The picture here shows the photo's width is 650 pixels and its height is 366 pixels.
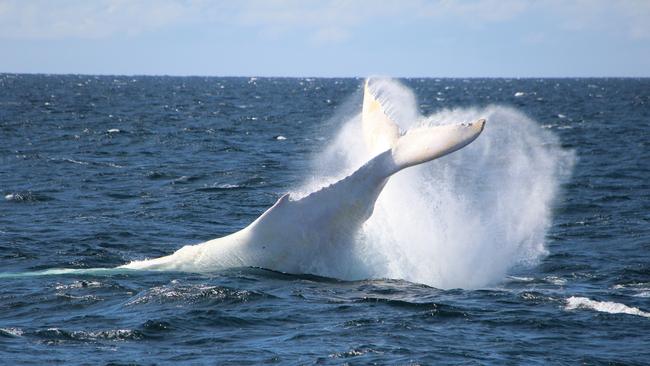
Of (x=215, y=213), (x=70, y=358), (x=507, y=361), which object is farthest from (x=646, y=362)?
(x=215, y=213)

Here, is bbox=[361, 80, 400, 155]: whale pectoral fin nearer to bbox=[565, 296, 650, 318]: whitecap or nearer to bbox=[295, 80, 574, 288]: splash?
bbox=[295, 80, 574, 288]: splash

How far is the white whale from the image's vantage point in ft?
51.3

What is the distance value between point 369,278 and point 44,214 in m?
11.8

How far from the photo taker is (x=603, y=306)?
1622 centimetres

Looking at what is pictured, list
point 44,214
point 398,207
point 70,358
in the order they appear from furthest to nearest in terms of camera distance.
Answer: point 44,214
point 398,207
point 70,358

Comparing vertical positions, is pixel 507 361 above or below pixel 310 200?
below

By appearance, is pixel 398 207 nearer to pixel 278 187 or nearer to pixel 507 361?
pixel 507 361

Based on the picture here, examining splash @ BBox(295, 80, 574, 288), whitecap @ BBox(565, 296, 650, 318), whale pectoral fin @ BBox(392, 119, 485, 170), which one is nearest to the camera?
whale pectoral fin @ BBox(392, 119, 485, 170)

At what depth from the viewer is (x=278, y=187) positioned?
112 feet

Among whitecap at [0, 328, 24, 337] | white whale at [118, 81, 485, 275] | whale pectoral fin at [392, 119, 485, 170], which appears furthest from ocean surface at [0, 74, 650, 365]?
whale pectoral fin at [392, 119, 485, 170]

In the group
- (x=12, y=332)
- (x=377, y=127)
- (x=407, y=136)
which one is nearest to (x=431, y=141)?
(x=407, y=136)

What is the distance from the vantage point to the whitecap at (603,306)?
15.9 meters

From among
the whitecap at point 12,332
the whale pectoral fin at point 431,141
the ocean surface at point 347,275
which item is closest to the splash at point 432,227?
the ocean surface at point 347,275

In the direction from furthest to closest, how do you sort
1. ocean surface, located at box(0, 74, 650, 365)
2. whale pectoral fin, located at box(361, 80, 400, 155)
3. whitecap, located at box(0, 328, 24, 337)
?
whale pectoral fin, located at box(361, 80, 400, 155) → whitecap, located at box(0, 328, 24, 337) → ocean surface, located at box(0, 74, 650, 365)
